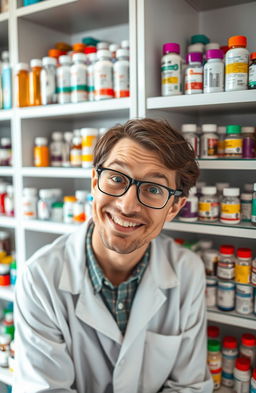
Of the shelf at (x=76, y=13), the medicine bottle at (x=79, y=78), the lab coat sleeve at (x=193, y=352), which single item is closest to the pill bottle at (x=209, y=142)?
the lab coat sleeve at (x=193, y=352)

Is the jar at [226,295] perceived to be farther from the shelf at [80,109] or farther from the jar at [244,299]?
the shelf at [80,109]

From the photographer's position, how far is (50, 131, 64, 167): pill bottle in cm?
158

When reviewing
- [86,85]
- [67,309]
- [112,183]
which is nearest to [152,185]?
[112,183]

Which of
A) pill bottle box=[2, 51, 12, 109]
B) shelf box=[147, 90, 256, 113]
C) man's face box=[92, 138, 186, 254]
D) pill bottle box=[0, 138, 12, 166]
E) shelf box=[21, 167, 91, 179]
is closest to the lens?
man's face box=[92, 138, 186, 254]

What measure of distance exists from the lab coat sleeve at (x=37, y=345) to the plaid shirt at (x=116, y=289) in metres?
0.15

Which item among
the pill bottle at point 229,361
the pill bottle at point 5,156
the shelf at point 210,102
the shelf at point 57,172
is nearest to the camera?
the shelf at point 210,102

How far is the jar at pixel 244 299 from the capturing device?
1225 millimetres

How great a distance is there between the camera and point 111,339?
3.59 ft

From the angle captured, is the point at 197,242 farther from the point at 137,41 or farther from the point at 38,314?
the point at 137,41

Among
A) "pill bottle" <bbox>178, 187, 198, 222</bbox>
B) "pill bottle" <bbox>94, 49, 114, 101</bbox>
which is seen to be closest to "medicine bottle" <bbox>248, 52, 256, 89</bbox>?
"pill bottle" <bbox>178, 187, 198, 222</bbox>

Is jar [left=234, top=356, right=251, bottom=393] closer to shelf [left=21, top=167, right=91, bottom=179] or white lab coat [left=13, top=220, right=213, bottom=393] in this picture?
white lab coat [left=13, top=220, right=213, bottom=393]

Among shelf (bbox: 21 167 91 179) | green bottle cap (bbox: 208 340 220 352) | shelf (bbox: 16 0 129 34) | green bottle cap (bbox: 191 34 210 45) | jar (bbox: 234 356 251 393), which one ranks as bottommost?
jar (bbox: 234 356 251 393)

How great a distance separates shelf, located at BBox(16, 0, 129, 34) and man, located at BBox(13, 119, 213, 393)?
63 cm

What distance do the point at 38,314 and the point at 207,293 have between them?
1.90 feet
